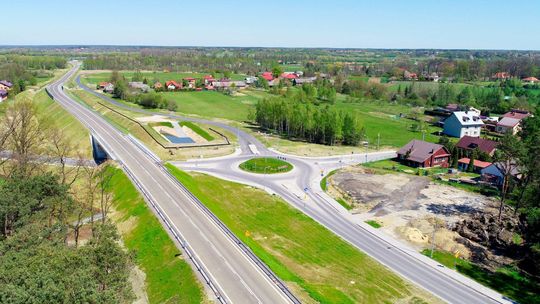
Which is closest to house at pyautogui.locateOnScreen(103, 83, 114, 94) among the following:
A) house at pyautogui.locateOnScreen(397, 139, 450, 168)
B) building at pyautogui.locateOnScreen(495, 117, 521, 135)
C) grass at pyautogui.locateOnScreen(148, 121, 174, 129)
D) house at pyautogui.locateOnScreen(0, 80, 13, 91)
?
house at pyautogui.locateOnScreen(0, 80, 13, 91)

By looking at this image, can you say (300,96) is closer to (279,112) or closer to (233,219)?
(279,112)

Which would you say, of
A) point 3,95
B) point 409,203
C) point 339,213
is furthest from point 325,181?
point 3,95

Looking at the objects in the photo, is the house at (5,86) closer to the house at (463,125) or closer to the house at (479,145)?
the house at (463,125)

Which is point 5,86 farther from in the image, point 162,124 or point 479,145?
point 479,145

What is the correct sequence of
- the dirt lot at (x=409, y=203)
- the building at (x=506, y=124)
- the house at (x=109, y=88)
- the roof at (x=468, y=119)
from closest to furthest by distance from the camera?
the dirt lot at (x=409, y=203)
the roof at (x=468, y=119)
the building at (x=506, y=124)
the house at (x=109, y=88)

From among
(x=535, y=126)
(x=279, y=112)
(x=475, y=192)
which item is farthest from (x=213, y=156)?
(x=535, y=126)

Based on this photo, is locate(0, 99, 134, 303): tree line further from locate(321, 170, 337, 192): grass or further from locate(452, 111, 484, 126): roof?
locate(452, 111, 484, 126): roof

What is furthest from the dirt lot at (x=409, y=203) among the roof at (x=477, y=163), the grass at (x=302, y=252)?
the roof at (x=477, y=163)
